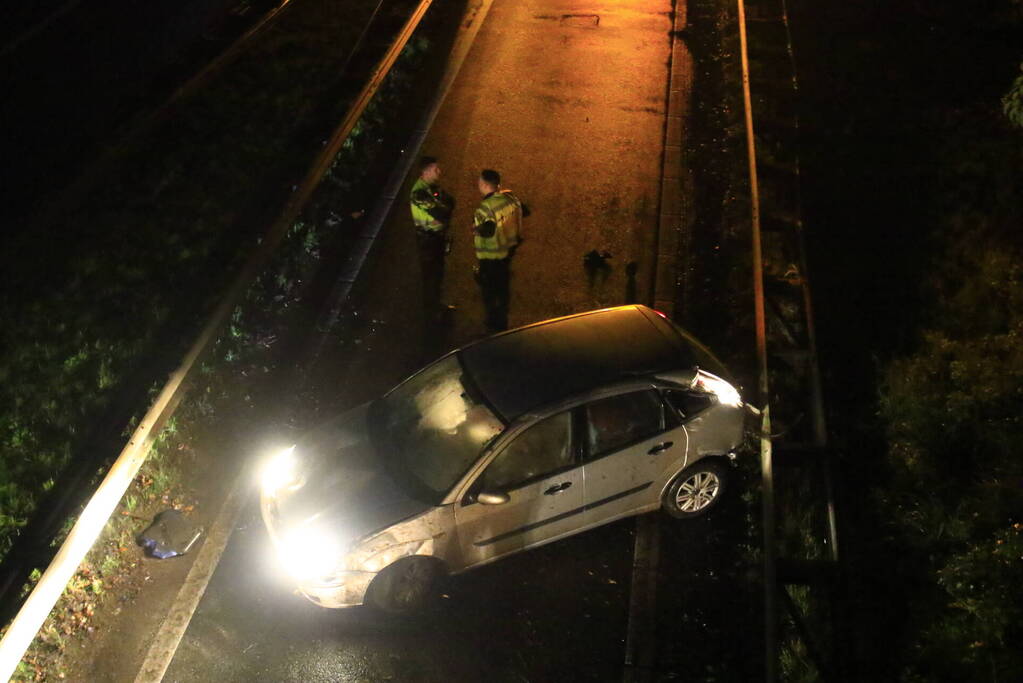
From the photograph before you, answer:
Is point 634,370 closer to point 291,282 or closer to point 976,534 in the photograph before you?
point 976,534

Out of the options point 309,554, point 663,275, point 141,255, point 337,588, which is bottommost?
point 663,275

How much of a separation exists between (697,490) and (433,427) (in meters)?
2.17

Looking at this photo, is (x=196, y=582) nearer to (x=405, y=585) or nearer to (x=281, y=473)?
(x=281, y=473)

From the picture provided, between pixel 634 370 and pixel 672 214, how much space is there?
4517mm

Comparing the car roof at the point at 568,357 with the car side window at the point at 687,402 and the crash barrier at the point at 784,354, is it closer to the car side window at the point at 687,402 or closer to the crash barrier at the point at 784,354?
the car side window at the point at 687,402

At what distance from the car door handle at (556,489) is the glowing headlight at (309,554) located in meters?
1.52

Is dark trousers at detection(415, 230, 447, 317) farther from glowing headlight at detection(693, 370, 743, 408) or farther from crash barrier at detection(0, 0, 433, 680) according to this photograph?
glowing headlight at detection(693, 370, 743, 408)

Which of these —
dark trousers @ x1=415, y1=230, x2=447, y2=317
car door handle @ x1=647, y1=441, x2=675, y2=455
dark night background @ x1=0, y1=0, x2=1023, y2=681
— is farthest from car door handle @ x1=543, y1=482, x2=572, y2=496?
dark trousers @ x1=415, y1=230, x2=447, y2=317

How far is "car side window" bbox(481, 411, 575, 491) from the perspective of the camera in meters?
6.71

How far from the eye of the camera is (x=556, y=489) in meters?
6.86

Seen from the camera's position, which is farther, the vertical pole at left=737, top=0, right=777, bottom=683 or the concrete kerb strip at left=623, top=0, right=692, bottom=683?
the concrete kerb strip at left=623, top=0, right=692, bottom=683

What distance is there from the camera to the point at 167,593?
23.4 ft

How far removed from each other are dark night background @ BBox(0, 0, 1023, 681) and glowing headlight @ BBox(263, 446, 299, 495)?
259 cm

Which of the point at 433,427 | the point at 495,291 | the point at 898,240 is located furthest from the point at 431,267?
the point at 898,240
